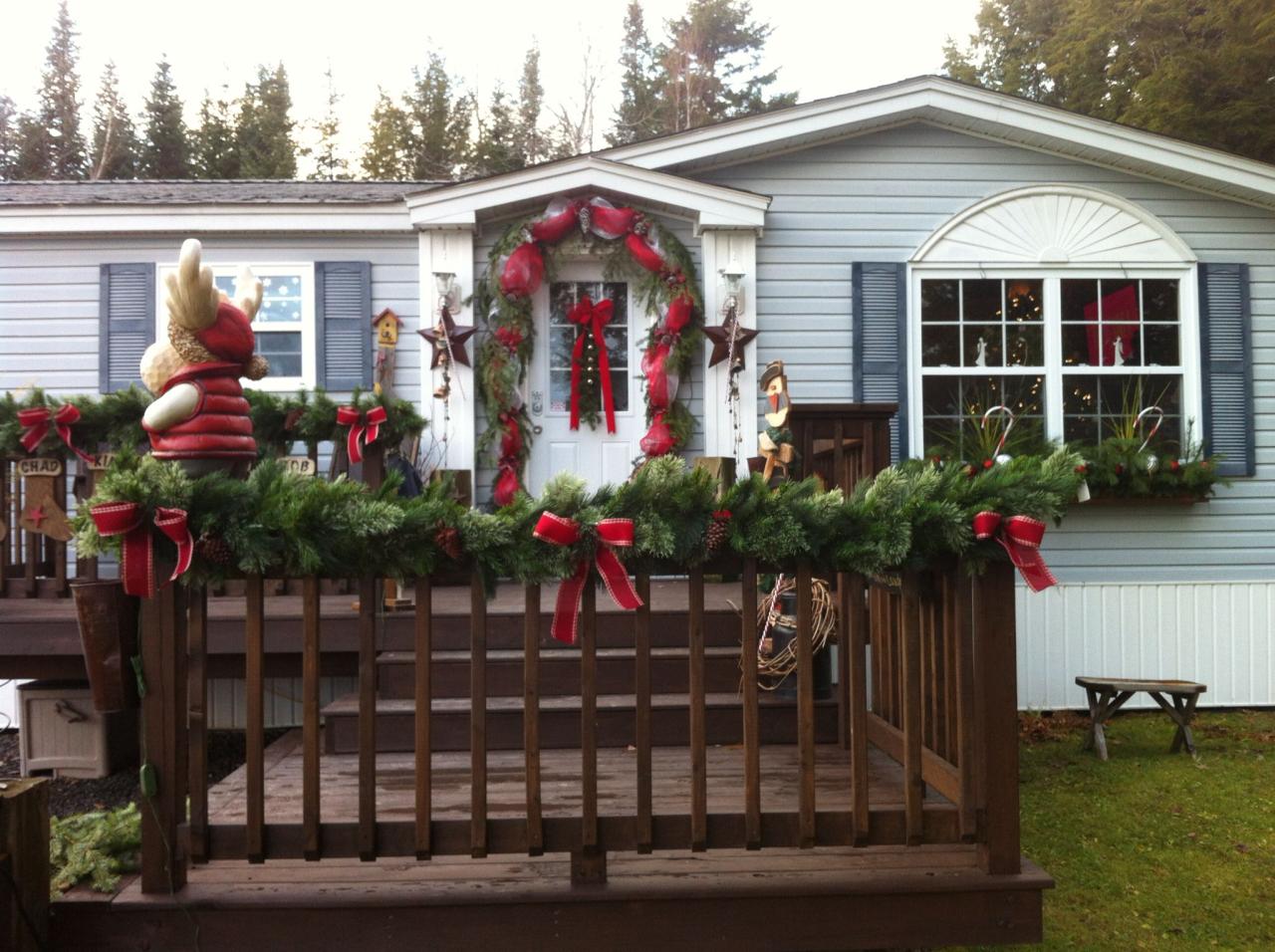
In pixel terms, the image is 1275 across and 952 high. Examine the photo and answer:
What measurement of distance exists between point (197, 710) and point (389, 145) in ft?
81.5

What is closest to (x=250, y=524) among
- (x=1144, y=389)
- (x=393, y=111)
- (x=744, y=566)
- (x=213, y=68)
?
(x=744, y=566)

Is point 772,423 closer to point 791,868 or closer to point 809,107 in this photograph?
point 791,868

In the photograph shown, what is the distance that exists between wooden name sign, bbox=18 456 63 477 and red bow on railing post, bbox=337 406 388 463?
1.38 m

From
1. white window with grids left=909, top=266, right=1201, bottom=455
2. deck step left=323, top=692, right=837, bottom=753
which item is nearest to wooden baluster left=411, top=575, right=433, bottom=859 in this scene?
deck step left=323, top=692, right=837, bottom=753

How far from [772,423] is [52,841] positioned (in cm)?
318

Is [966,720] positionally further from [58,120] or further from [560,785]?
[58,120]

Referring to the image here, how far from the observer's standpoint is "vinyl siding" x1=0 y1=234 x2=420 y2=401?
21.8ft

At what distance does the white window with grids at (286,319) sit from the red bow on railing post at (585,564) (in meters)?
4.59

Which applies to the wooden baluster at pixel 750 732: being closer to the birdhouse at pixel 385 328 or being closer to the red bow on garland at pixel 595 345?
the red bow on garland at pixel 595 345

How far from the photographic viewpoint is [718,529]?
268 centimetres

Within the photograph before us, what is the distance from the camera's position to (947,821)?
2762mm

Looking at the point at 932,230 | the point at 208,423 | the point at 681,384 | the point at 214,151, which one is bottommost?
the point at 208,423

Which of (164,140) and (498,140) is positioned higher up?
(498,140)

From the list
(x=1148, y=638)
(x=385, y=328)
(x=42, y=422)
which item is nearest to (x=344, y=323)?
(x=385, y=328)
